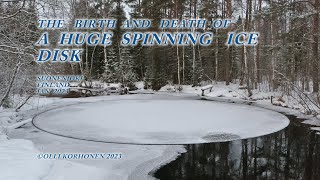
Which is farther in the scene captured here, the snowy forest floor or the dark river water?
the dark river water

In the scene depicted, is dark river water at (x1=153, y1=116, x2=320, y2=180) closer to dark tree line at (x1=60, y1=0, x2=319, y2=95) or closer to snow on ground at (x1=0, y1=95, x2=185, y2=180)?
snow on ground at (x1=0, y1=95, x2=185, y2=180)

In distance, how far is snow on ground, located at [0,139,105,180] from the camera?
4.54 m

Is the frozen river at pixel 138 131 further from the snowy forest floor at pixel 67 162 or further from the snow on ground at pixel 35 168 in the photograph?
the snow on ground at pixel 35 168

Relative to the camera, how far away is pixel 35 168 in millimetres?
4941

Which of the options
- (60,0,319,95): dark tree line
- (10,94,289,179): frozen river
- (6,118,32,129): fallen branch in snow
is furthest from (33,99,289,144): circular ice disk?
(60,0,319,95): dark tree line

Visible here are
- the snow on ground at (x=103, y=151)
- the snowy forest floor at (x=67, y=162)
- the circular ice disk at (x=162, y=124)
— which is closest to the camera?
the snowy forest floor at (x=67, y=162)

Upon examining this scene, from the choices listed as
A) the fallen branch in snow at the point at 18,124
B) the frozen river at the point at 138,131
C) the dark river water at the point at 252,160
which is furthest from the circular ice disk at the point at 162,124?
the dark river water at the point at 252,160

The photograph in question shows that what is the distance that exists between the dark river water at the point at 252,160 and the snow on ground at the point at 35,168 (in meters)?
1.40

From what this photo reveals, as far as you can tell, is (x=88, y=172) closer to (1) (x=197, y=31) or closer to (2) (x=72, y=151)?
(2) (x=72, y=151)

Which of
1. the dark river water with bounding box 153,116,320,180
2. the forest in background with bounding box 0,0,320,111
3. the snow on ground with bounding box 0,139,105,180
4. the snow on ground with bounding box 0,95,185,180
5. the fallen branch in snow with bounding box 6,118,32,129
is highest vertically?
the forest in background with bounding box 0,0,320,111

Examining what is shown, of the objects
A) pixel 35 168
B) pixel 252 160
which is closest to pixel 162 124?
pixel 252 160

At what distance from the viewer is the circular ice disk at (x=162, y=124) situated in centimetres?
831

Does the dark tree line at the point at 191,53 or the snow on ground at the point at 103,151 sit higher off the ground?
the dark tree line at the point at 191,53

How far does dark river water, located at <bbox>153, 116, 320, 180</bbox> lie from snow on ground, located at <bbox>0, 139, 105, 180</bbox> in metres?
1.40
